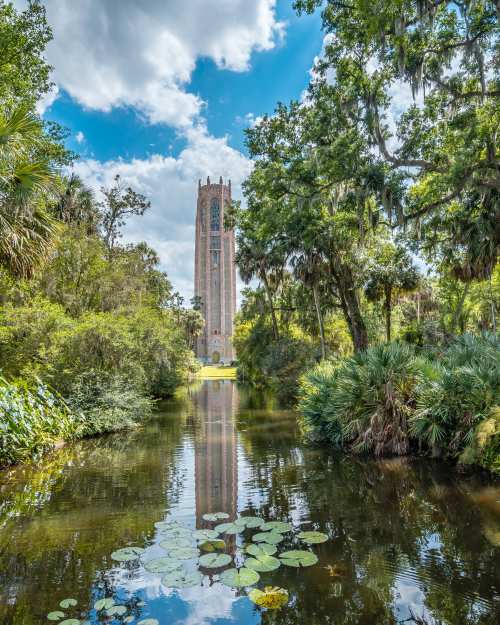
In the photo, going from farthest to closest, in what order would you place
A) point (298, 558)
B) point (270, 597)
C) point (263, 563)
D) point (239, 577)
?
point (298, 558) < point (263, 563) < point (239, 577) < point (270, 597)

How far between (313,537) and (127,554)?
215cm

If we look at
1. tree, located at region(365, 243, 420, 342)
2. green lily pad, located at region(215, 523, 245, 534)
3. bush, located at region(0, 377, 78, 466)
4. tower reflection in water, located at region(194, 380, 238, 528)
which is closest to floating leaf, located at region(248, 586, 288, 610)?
green lily pad, located at region(215, 523, 245, 534)

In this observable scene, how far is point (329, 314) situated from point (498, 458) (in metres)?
21.7

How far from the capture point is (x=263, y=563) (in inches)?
175

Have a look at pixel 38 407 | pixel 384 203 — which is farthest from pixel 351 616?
pixel 384 203

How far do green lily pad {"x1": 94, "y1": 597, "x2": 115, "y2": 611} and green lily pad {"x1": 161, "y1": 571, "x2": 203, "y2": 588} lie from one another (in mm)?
538

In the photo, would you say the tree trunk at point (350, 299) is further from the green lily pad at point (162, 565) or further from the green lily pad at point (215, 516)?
the green lily pad at point (162, 565)

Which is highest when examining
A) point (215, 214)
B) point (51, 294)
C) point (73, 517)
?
point (215, 214)

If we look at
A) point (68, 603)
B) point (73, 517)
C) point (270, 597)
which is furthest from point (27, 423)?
point (270, 597)

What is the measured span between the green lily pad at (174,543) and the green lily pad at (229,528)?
0.41 meters

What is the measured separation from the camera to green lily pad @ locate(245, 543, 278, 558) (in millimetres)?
4691

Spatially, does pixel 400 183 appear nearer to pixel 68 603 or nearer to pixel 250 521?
pixel 250 521

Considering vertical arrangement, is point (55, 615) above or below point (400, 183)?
below

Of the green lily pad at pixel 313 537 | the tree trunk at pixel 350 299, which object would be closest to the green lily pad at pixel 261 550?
the green lily pad at pixel 313 537
